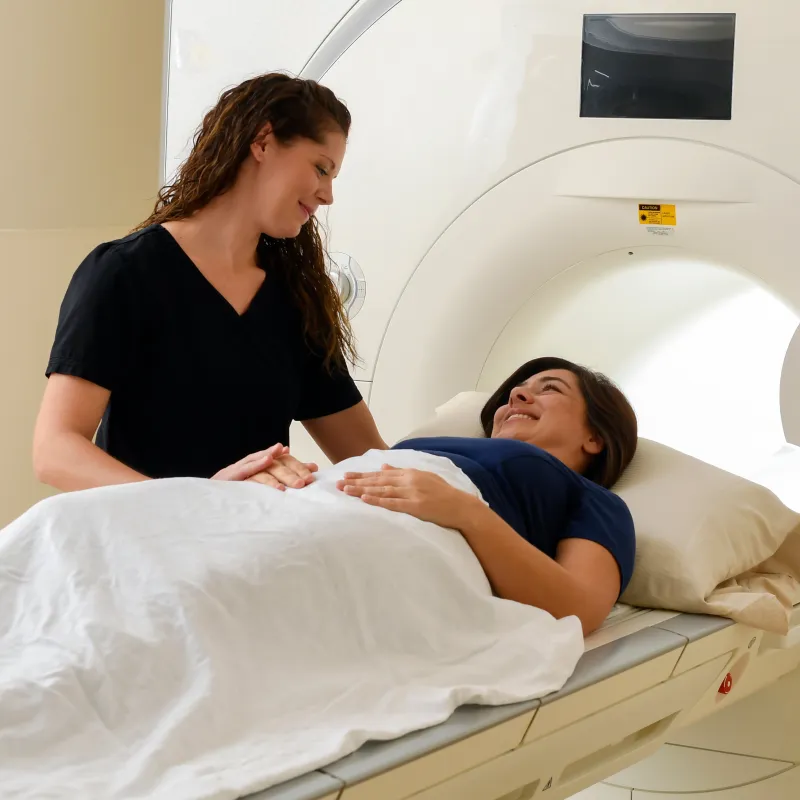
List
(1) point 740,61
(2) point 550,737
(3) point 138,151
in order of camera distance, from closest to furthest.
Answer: (2) point 550,737 < (1) point 740,61 < (3) point 138,151

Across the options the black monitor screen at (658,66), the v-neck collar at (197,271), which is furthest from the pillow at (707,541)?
the black monitor screen at (658,66)

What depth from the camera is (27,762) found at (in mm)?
956

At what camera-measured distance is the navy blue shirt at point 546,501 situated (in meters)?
1.58

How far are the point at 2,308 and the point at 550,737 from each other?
224 cm

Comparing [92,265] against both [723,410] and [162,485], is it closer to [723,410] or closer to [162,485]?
[162,485]

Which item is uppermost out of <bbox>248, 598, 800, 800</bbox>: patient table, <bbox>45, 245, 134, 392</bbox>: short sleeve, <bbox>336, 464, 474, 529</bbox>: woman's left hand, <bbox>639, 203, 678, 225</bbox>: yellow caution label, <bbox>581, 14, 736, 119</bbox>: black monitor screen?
<bbox>581, 14, 736, 119</bbox>: black monitor screen

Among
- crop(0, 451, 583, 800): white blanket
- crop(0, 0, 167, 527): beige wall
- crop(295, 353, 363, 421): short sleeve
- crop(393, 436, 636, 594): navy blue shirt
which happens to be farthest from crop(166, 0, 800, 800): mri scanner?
crop(0, 0, 167, 527): beige wall

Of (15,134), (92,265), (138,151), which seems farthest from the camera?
(138,151)

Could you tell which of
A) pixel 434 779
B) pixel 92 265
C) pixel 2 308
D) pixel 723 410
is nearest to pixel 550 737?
pixel 434 779

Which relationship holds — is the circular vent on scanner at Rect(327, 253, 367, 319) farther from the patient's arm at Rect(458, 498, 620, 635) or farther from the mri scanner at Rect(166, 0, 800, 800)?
the patient's arm at Rect(458, 498, 620, 635)

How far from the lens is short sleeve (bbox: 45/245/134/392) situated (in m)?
1.67

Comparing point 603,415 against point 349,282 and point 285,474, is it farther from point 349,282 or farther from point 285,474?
point 349,282

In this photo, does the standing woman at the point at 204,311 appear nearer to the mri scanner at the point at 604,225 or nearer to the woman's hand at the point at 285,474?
the woman's hand at the point at 285,474

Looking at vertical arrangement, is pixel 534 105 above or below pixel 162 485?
above
